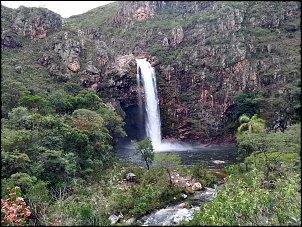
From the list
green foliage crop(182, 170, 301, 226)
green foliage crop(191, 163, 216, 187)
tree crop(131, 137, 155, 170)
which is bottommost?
green foliage crop(191, 163, 216, 187)

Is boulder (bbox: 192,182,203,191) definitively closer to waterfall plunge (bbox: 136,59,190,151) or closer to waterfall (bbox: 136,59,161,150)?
waterfall plunge (bbox: 136,59,190,151)

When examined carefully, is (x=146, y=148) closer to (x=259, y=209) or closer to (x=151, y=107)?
(x=259, y=209)

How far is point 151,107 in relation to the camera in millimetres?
38500

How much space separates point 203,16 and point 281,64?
15756 millimetres

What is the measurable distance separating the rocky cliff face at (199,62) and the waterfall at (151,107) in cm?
164

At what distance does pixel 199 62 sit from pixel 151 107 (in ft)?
30.4

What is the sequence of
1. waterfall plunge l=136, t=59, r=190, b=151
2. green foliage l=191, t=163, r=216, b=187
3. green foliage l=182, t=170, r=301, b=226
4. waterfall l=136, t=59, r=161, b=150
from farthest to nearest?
waterfall l=136, t=59, r=161, b=150 → waterfall plunge l=136, t=59, r=190, b=151 → green foliage l=191, t=163, r=216, b=187 → green foliage l=182, t=170, r=301, b=226

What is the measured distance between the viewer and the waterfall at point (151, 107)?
1486 inches

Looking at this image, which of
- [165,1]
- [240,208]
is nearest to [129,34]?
[165,1]

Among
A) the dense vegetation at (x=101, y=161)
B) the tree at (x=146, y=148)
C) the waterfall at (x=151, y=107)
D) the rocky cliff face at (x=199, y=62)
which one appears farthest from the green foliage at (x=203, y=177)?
the rocky cliff face at (x=199, y=62)

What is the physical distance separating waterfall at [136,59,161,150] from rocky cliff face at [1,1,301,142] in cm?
164

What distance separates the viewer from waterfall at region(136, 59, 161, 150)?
37.8 metres

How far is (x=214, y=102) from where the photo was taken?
3972 cm

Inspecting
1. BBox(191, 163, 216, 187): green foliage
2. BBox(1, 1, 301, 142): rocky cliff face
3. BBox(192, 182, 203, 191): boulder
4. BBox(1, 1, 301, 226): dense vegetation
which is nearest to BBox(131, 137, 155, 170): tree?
BBox(1, 1, 301, 226): dense vegetation
